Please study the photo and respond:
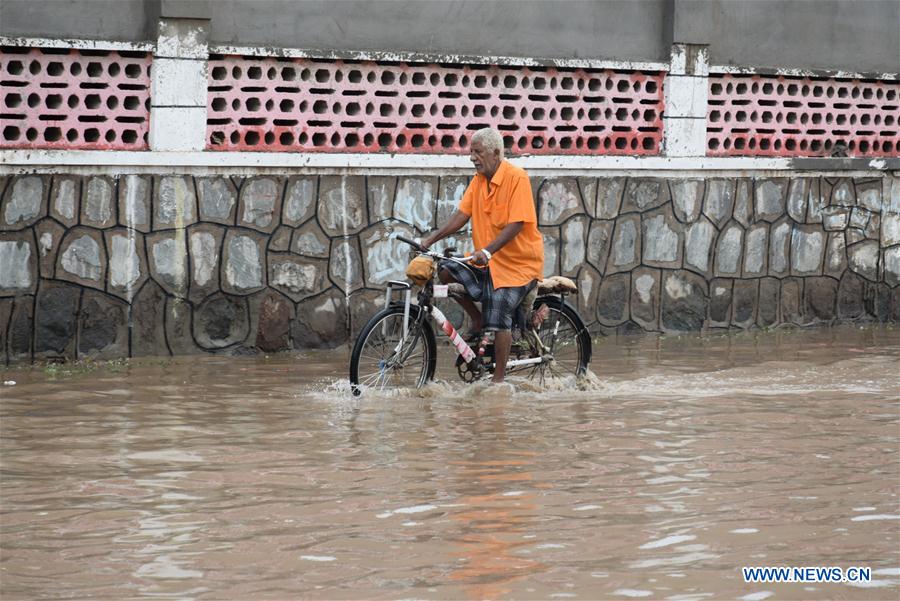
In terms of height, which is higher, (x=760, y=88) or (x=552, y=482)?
(x=760, y=88)

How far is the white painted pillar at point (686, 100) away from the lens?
13.5m

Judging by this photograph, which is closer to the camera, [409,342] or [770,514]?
[770,514]

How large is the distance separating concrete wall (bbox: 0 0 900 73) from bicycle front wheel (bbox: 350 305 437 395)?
10.2 feet

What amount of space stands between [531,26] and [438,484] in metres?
6.39

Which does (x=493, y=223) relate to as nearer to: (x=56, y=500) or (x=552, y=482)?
(x=552, y=482)

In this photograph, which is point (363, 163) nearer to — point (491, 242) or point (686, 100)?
point (491, 242)

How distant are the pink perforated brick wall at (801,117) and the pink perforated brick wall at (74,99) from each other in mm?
5177

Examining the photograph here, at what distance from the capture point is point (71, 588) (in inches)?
218

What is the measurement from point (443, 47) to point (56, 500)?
653 cm

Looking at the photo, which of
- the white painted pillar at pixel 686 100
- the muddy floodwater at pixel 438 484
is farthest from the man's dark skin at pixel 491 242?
the white painted pillar at pixel 686 100

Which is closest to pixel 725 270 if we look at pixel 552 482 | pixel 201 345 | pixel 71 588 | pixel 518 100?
pixel 518 100

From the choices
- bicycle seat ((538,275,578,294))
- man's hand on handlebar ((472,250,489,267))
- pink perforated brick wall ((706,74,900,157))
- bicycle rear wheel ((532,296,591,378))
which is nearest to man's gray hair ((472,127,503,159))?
man's hand on handlebar ((472,250,489,267))

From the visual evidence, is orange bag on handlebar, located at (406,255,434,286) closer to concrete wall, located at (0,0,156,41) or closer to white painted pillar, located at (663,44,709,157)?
concrete wall, located at (0,0,156,41)

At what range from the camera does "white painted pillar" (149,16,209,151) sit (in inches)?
443
